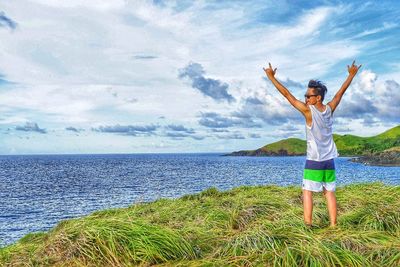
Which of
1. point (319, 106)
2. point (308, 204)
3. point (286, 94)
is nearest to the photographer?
point (286, 94)

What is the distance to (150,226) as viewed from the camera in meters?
6.43

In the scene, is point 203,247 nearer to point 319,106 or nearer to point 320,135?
point 320,135

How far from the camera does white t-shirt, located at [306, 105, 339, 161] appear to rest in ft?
23.0

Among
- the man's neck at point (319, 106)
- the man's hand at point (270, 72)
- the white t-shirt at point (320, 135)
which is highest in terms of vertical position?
the man's hand at point (270, 72)

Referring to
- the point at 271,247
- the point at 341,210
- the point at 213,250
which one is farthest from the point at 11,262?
the point at 341,210

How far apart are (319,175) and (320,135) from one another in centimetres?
68

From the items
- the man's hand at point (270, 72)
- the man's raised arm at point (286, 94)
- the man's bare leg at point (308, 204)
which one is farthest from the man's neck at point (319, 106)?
the man's bare leg at point (308, 204)

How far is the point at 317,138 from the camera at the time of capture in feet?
23.2

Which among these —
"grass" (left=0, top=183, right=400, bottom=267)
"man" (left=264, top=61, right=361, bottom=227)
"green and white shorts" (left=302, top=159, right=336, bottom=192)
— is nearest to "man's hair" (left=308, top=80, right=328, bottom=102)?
"man" (left=264, top=61, right=361, bottom=227)

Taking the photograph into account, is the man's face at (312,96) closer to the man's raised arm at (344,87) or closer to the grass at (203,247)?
the man's raised arm at (344,87)

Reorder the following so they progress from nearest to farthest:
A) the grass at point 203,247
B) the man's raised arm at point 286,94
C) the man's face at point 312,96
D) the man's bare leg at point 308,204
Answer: the grass at point 203,247, the man's raised arm at point 286,94, the man's face at point 312,96, the man's bare leg at point 308,204

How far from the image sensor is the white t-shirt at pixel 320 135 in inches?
276

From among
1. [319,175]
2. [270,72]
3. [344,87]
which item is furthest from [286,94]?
[319,175]

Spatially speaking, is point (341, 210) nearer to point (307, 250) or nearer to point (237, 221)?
point (237, 221)
